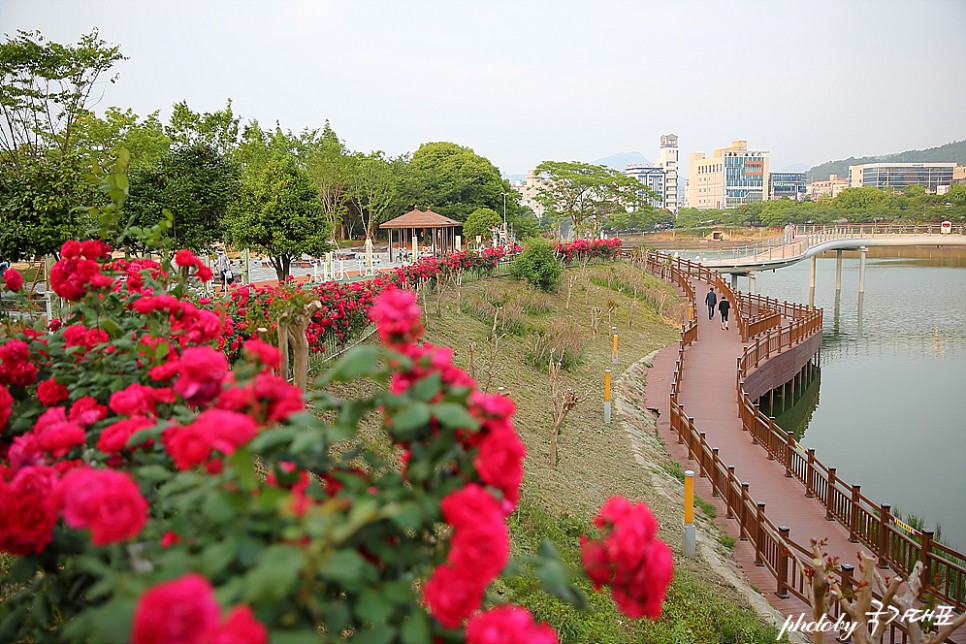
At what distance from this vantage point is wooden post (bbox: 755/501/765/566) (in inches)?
310

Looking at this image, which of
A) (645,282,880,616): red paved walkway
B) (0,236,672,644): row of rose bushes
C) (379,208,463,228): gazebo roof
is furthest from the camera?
(379,208,463,228): gazebo roof

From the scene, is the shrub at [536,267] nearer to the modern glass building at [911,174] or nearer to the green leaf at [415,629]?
the green leaf at [415,629]

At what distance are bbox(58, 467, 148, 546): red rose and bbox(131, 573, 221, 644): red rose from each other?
0.99ft

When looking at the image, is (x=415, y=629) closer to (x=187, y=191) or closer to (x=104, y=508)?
(x=104, y=508)

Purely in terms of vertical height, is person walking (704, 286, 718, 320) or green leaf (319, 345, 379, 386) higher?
green leaf (319, 345, 379, 386)

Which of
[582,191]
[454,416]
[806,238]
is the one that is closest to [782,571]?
[454,416]

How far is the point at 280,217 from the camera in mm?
16641

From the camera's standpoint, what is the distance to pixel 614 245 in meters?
31.2

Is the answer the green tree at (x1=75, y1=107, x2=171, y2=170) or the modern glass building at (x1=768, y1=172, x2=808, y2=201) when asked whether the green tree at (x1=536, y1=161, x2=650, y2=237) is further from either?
the modern glass building at (x1=768, y1=172, x2=808, y2=201)

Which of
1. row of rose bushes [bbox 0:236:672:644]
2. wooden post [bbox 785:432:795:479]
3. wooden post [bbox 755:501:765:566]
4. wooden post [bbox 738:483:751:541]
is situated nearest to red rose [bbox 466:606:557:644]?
row of rose bushes [bbox 0:236:672:644]

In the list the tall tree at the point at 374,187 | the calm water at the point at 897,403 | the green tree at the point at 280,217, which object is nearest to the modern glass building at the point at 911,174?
the calm water at the point at 897,403

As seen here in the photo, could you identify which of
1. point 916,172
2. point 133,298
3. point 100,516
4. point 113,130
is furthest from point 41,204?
point 916,172

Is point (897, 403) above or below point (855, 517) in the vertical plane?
below

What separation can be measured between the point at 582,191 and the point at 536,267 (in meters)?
24.9
